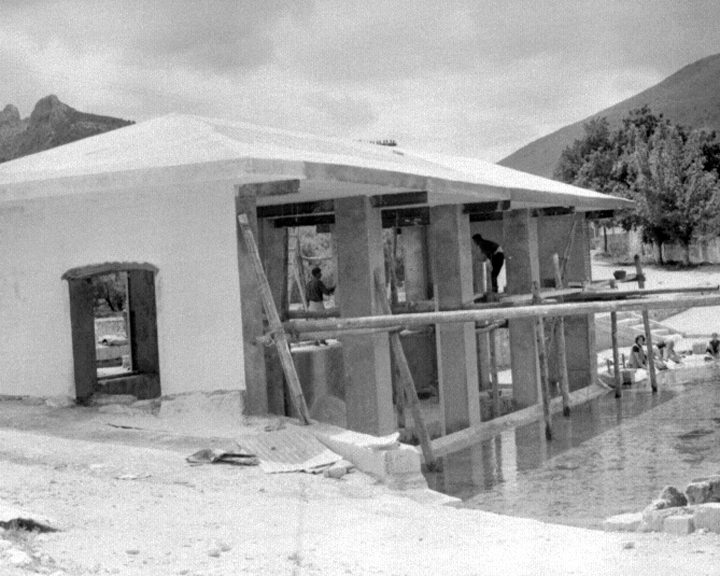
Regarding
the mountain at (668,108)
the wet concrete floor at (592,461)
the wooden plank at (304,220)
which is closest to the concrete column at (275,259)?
the wooden plank at (304,220)

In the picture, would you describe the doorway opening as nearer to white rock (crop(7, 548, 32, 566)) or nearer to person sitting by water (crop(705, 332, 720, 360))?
white rock (crop(7, 548, 32, 566))

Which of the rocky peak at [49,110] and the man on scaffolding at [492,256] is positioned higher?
the rocky peak at [49,110]

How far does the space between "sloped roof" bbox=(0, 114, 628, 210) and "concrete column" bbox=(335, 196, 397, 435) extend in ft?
1.77

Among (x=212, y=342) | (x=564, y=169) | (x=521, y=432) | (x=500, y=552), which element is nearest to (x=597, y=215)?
(x=521, y=432)

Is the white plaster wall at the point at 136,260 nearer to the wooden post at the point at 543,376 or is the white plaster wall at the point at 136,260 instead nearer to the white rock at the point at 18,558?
the white rock at the point at 18,558

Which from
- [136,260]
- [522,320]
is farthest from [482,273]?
[136,260]

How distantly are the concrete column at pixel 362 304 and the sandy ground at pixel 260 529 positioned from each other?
18.9 feet

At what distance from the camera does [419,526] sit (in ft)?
28.9

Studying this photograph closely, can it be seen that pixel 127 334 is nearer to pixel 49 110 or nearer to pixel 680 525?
pixel 680 525

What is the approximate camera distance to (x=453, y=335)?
749 inches

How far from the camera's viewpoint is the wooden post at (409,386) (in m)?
15.2

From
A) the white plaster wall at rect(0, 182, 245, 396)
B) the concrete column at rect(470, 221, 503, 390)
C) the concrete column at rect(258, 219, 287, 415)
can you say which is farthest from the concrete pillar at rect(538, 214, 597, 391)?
the white plaster wall at rect(0, 182, 245, 396)

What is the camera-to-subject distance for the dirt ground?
24.2 feet

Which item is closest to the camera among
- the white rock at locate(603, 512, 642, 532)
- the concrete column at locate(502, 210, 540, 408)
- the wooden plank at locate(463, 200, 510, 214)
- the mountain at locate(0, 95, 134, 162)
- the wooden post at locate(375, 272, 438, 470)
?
the white rock at locate(603, 512, 642, 532)
